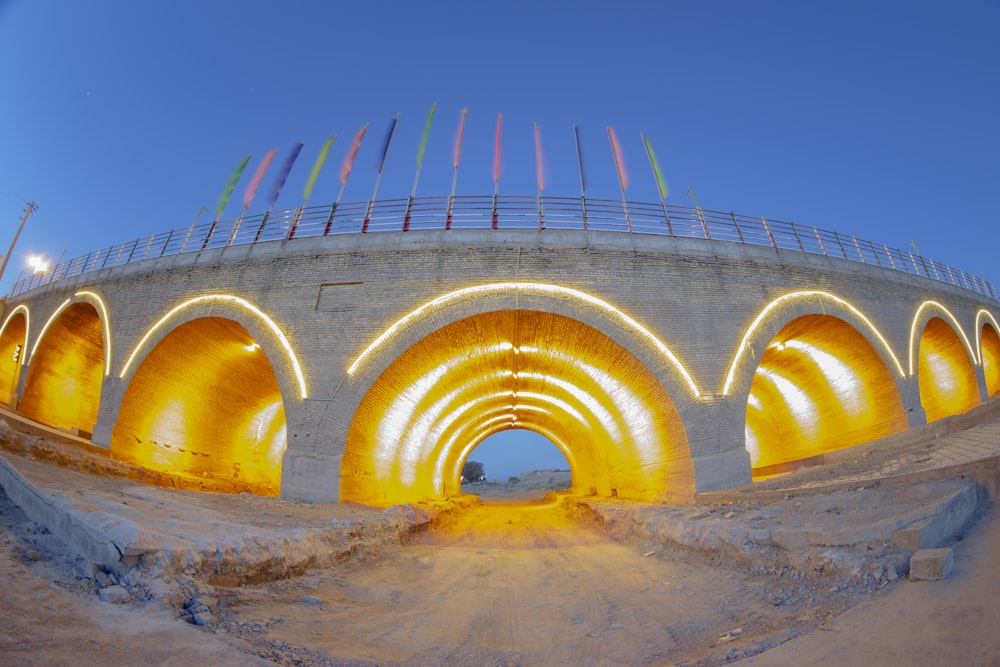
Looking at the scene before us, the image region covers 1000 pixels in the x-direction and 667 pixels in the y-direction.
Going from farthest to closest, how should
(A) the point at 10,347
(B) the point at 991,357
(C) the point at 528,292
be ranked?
(B) the point at 991,357 → (A) the point at 10,347 → (C) the point at 528,292

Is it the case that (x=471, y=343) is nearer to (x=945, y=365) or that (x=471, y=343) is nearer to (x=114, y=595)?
(x=114, y=595)

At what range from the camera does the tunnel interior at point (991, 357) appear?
19.0 m

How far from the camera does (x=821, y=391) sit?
15484 mm

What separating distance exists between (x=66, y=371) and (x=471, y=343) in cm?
1475

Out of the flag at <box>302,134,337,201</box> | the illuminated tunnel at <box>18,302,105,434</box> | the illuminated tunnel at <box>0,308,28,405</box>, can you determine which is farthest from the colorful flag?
the illuminated tunnel at <box>0,308,28,405</box>

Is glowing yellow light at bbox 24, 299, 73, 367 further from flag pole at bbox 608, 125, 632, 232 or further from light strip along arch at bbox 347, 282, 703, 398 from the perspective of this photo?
flag pole at bbox 608, 125, 632, 232

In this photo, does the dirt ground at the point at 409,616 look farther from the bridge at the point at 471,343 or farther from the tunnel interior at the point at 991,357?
the tunnel interior at the point at 991,357

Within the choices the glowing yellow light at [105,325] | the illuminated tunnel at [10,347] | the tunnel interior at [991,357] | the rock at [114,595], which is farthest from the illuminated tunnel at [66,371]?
the tunnel interior at [991,357]

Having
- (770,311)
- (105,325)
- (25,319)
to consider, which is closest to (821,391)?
(770,311)

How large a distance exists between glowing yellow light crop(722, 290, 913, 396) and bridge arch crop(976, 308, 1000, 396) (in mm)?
7541

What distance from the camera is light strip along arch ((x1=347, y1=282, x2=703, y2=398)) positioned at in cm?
1134

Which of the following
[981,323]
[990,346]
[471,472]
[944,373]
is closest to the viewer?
[944,373]

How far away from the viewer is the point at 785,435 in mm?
17703

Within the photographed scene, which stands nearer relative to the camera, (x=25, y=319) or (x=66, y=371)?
(x=66, y=371)
